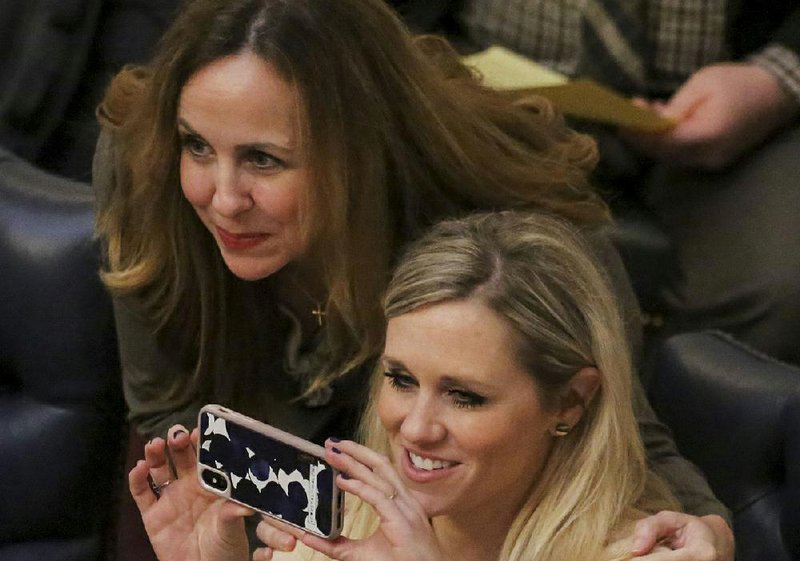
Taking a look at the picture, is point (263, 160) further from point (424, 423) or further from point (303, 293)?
point (424, 423)

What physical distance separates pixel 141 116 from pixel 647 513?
68 cm

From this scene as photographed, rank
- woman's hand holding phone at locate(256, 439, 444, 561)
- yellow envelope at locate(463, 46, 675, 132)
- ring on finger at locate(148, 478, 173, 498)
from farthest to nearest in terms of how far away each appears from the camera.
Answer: yellow envelope at locate(463, 46, 675, 132)
ring on finger at locate(148, 478, 173, 498)
woman's hand holding phone at locate(256, 439, 444, 561)

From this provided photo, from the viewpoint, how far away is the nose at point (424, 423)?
1.39 meters

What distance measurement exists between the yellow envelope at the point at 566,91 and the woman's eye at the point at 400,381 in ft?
1.97

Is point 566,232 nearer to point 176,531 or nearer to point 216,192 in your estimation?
point 216,192

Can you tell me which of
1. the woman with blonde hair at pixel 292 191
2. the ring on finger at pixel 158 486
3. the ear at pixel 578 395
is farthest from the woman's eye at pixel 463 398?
the ring on finger at pixel 158 486

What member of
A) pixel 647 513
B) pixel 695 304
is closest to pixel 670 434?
pixel 647 513

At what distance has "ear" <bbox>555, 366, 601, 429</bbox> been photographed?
1.47 m

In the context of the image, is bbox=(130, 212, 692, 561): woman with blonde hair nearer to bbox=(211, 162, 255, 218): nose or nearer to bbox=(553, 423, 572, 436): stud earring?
bbox=(553, 423, 572, 436): stud earring

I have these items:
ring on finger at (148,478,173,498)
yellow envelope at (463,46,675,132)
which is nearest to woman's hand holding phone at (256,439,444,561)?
ring on finger at (148,478,173,498)

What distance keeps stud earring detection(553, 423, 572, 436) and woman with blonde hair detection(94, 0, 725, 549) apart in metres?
0.12

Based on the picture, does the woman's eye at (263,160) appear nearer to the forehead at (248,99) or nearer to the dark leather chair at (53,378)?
the forehead at (248,99)

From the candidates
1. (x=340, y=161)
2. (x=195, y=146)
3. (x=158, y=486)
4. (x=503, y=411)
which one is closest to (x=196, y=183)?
(x=195, y=146)

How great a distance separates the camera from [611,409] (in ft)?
4.84
